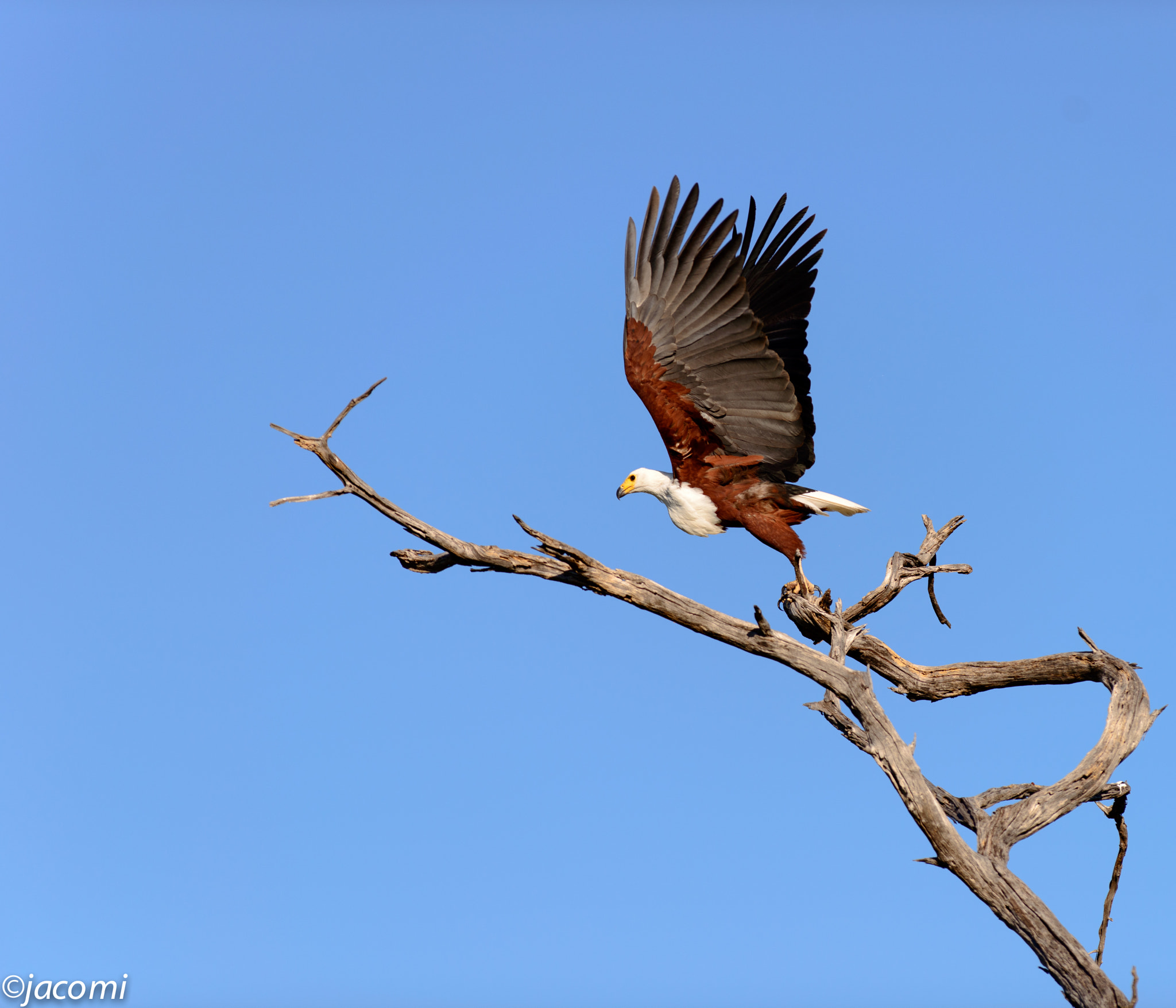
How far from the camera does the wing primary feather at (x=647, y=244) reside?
718cm

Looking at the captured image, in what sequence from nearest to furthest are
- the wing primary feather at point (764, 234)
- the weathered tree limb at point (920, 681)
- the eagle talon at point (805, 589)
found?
the weathered tree limb at point (920, 681), the eagle talon at point (805, 589), the wing primary feather at point (764, 234)

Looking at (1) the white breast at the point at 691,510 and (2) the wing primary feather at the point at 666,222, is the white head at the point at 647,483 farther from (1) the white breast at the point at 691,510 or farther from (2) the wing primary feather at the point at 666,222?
(2) the wing primary feather at the point at 666,222

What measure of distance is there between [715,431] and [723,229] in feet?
4.51

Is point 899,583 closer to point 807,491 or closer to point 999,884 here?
point 807,491

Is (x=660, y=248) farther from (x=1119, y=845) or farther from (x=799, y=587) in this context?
(x=1119, y=845)

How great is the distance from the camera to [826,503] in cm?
739

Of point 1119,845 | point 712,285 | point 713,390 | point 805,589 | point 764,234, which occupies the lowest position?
point 1119,845

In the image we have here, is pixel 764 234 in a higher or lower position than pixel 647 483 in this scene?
higher

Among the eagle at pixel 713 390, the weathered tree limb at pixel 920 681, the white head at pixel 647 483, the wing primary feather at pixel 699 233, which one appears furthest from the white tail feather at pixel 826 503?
the wing primary feather at pixel 699 233

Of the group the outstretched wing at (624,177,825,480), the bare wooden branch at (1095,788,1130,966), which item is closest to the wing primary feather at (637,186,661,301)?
the outstretched wing at (624,177,825,480)

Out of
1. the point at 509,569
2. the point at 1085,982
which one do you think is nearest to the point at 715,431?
the point at 509,569

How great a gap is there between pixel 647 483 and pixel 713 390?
801mm

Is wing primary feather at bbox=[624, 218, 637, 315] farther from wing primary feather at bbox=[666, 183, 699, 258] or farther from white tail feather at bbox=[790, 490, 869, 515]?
white tail feather at bbox=[790, 490, 869, 515]

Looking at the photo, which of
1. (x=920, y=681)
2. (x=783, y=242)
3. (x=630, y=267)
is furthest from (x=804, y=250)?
(x=920, y=681)
